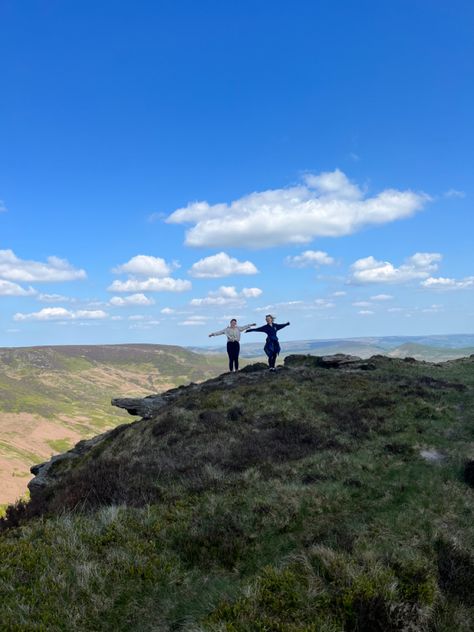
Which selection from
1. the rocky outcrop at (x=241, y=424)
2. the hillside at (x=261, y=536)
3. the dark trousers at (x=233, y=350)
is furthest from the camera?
the dark trousers at (x=233, y=350)

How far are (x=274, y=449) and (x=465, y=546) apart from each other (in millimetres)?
7936

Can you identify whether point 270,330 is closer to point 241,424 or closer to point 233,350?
point 233,350

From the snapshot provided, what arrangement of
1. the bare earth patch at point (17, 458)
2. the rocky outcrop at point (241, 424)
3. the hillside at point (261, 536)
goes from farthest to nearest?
the bare earth patch at point (17, 458)
the rocky outcrop at point (241, 424)
the hillside at point (261, 536)

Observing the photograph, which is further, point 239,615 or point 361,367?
point 361,367

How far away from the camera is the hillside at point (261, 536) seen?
6.17 m

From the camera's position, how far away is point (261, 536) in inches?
345

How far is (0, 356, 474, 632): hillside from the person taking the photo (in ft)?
20.2

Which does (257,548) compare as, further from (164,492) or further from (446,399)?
(446,399)

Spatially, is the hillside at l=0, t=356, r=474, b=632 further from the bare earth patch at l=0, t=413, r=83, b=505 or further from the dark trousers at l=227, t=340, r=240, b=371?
the bare earth patch at l=0, t=413, r=83, b=505

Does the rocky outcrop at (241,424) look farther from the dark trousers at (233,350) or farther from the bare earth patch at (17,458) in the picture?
the bare earth patch at (17,458)

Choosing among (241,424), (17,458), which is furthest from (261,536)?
(17,458)

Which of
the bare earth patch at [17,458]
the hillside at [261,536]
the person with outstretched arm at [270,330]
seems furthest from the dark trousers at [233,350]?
the bare earth patch at [17,458]

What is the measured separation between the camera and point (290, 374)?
1180 inches

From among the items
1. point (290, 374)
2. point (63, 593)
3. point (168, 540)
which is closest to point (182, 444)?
point (168, 540)
